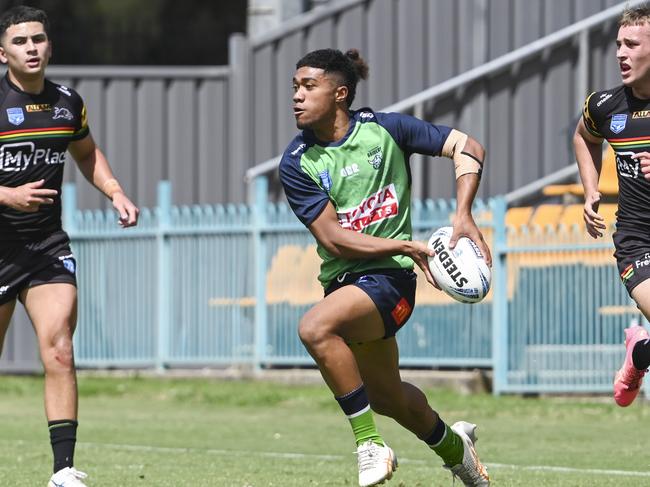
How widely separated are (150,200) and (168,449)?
9.53m

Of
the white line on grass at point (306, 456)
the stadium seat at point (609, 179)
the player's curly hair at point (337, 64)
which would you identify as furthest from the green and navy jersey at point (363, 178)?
the stadium seat at point (609, 179)

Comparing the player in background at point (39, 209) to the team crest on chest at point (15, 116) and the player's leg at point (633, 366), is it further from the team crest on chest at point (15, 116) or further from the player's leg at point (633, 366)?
the player's leg at point (633, 366)

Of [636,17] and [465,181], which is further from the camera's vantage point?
[636,17]

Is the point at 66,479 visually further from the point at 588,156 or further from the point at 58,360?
the point at 588,156

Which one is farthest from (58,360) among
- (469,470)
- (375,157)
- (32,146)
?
(469,470)

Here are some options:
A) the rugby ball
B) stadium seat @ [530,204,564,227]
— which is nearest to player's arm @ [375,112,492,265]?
the rugby ball

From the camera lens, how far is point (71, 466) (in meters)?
8.20


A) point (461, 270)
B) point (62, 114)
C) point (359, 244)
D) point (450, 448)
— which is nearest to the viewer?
point (461, 270)

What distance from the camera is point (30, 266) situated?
8594 millimetres

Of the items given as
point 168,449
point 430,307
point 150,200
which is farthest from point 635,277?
point 150,200

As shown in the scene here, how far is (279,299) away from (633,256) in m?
10.2

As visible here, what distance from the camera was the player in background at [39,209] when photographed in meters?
8.38

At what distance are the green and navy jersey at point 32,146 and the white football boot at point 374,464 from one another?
221 cm

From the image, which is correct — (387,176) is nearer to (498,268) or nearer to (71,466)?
(71,466)
